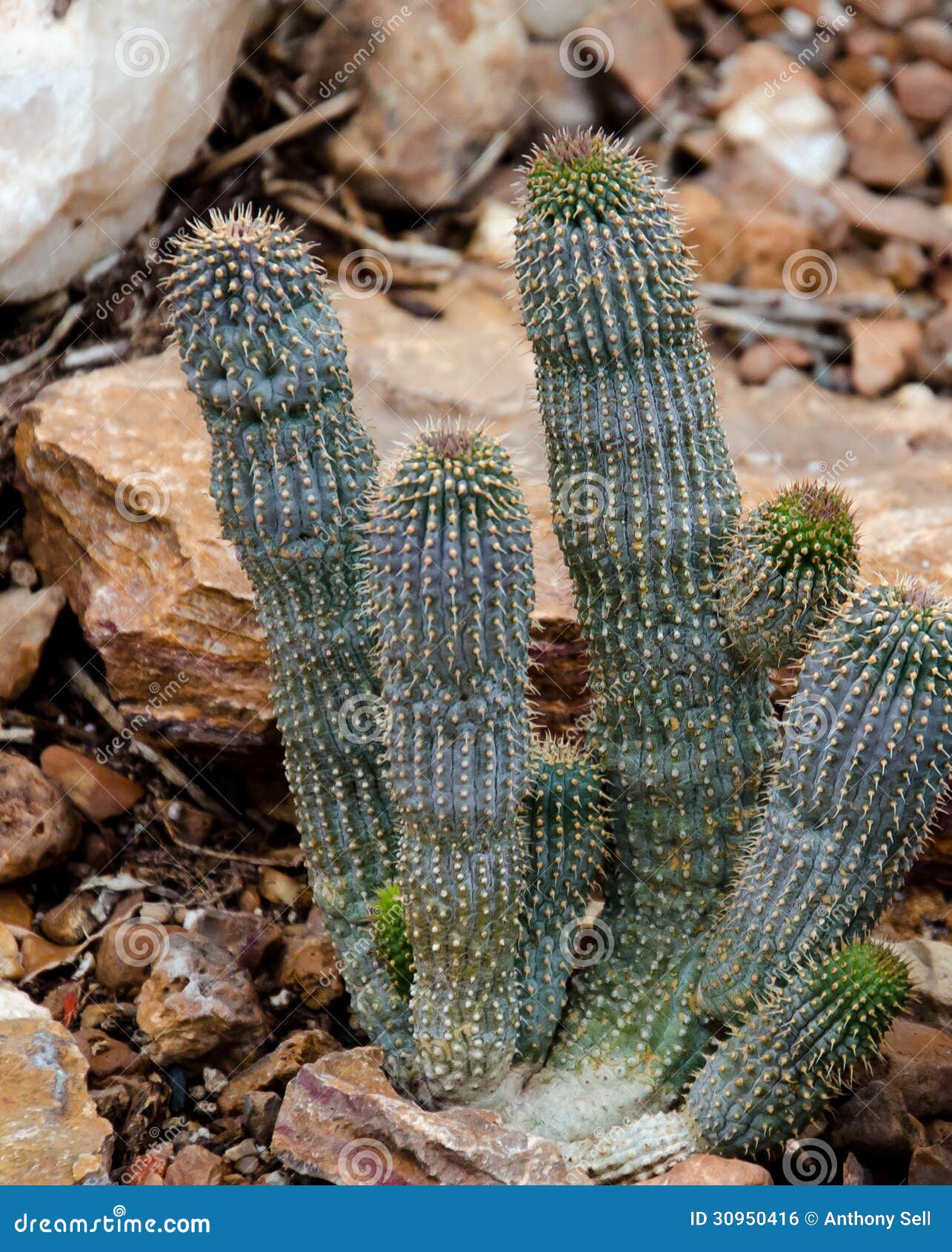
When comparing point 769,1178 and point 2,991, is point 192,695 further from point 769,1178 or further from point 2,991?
point 769,1178

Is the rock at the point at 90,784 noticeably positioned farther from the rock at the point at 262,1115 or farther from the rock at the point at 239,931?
the rock at the point at 262,1115

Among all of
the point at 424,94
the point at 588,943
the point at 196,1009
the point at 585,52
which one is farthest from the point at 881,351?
the point at 196,1009

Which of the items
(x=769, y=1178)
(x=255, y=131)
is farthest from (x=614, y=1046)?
(x=255, y=131)

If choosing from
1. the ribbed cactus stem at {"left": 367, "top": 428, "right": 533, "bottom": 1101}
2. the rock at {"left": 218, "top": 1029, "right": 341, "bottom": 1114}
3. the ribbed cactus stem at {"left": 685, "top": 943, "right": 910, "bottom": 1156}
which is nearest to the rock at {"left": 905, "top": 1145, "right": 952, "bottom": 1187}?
the ribbed cactus stem at {"left": 685, "top": 943, "right": 910, "bottom": 1156}
